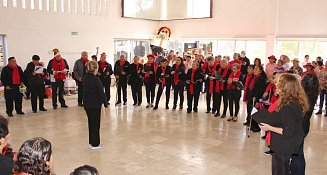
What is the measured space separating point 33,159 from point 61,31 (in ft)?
39.6

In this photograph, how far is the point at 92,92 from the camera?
18.2 ft

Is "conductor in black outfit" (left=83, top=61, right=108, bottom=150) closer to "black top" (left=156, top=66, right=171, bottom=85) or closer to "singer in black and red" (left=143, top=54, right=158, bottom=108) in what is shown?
"black top" (left=156, top=66, right=171, bottom=85)

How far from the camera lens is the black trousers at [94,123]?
5682mm

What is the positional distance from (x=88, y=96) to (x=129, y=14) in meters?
11.2

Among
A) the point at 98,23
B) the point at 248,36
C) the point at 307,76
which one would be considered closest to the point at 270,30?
the point at 248,36

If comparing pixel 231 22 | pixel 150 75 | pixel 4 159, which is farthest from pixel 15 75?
pixel 231 22

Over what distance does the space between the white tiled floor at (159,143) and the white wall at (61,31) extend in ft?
13.2

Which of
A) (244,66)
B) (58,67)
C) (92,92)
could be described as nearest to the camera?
(92,92)

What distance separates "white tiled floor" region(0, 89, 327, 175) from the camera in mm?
5102

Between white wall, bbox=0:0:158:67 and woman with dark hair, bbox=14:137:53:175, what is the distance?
35.6 ft

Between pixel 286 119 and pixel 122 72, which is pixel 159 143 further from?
pixel 122 72

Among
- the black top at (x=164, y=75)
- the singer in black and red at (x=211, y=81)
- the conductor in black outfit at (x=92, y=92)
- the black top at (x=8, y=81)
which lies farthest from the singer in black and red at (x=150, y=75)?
the conductor in black outfit at (x=92, y=92)

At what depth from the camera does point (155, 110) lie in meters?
9.46

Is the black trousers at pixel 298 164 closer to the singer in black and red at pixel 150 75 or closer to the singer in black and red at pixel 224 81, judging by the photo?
the singer in black and red at pixel 224 81
